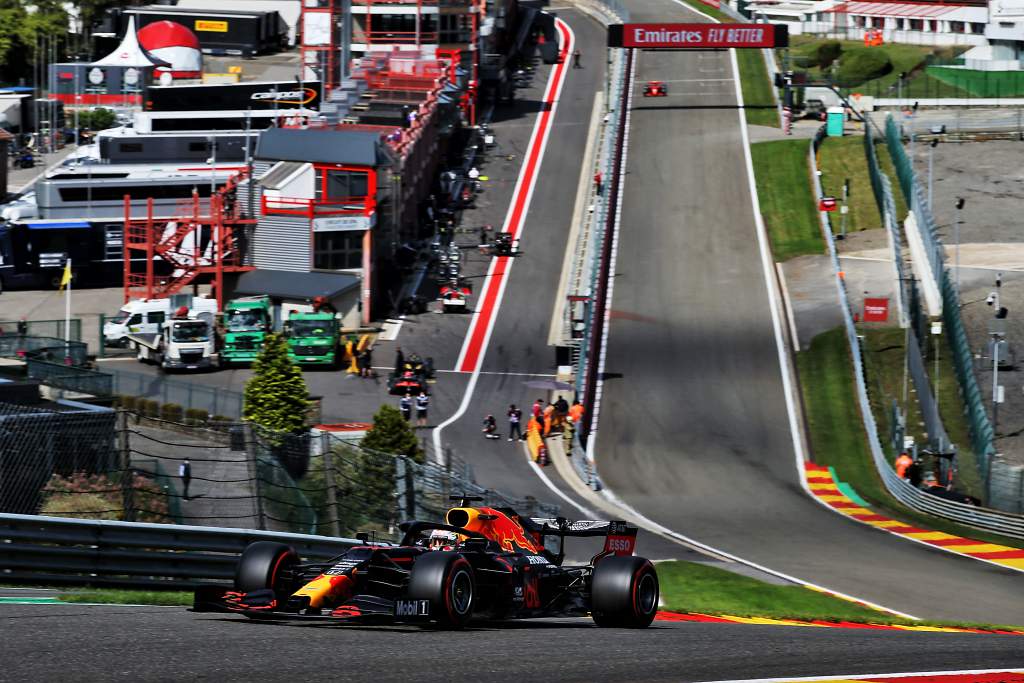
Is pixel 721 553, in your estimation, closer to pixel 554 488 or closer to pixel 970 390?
pixel 554 488

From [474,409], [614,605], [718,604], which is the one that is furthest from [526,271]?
[614,605]

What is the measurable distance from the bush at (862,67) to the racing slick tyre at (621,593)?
287 feet

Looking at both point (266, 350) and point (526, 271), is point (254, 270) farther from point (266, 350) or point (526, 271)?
point (266, 350)

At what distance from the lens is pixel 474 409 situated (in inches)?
1959

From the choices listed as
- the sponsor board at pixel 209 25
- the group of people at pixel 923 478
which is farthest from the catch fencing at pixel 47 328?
the sponsor board at pixel 209 25

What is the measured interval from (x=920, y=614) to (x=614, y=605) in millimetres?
15544

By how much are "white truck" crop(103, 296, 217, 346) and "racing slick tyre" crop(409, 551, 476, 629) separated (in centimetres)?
4155

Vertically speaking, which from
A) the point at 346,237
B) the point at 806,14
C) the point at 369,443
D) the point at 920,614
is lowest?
the point at 920,614

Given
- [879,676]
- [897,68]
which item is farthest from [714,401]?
[897,68]

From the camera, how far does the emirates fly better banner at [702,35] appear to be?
93000mm

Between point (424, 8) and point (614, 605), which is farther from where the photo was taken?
point (424, 8)

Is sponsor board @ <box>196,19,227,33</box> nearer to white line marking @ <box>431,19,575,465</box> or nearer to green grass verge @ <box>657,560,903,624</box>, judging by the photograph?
white line marking @ <box>431,19,575,465</box>

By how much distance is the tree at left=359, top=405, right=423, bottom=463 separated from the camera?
1407 inches

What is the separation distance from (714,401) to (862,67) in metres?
59.0
